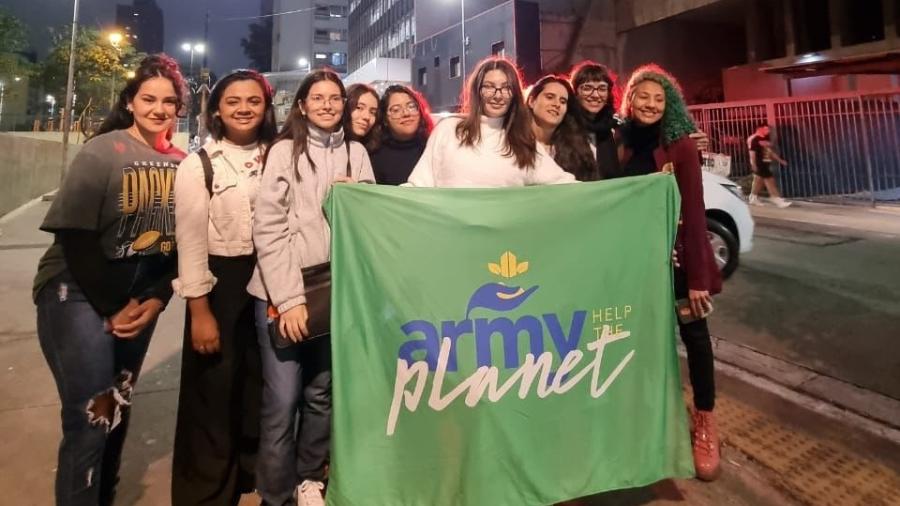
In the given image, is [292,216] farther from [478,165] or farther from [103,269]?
[478,165]

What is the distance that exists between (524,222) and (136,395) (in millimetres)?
3078

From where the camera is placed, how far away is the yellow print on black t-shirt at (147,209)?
2.04 metres

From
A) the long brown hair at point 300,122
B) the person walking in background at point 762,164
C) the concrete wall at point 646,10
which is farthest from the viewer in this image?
the concrete wall at point 646,10

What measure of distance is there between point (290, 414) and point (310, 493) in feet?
1.15

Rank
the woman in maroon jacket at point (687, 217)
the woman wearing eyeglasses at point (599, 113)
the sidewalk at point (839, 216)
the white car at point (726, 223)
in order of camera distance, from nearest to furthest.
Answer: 1. the woman in maroon jacket at point (687, 217)
2. the woman wearing eyeglasses at point (599, 113)
3. the white car at point (726, 223)
4. the sidewalk at point (839, 216)

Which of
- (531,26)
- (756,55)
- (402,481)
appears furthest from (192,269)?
(531,26)

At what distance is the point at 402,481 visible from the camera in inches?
80.0

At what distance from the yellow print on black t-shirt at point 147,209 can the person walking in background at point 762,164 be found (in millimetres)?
11833

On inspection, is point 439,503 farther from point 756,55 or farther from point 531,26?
point 531,26

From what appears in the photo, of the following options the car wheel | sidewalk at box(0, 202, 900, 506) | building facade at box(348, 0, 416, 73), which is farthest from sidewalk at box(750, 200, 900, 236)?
building facade at box(348, 0, 416, 73)

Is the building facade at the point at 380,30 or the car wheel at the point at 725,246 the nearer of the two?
the car wheel at the point at 725,246

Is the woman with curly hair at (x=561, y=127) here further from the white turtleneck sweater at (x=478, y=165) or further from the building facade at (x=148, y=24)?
the building facade at (x=148, y=24)

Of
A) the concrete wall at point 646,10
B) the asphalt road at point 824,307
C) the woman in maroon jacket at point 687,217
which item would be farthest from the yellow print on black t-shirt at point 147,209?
the concrete wall at point 646,10

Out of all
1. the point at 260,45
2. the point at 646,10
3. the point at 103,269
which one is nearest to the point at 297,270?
the point at 103,269
